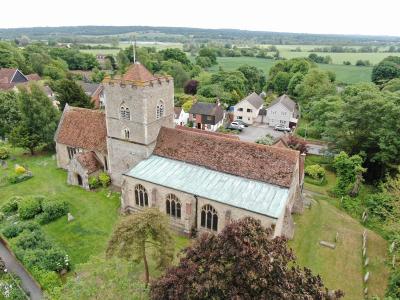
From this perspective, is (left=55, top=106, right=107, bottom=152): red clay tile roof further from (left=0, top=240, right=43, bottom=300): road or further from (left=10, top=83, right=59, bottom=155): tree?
(left=0, top=240, right=43, bottom=300): road

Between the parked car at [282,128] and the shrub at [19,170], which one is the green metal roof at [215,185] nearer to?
the shrub at [19,170]

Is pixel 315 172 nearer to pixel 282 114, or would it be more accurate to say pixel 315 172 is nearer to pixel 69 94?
pixel 282 114

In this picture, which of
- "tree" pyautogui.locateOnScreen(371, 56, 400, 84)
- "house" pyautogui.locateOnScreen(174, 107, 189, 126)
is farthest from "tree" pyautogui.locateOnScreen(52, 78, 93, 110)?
"tree" pyautogui.locateOnScreen(371, 56, 400, 84)

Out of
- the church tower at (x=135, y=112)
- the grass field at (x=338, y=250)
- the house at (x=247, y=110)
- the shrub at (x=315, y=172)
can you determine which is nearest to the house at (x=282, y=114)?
the house at (x=247, y=110)

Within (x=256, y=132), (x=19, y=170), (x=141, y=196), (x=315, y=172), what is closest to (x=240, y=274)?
(x=141, y=196)

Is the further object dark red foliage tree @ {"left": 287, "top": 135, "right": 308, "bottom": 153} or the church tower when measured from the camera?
dark red foliage tree @ {"left": 287, "top": 135, "right": 308, "bottom": 153}

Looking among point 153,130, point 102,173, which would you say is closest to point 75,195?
point 102,173

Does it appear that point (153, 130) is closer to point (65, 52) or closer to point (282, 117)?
point (282, 117)
